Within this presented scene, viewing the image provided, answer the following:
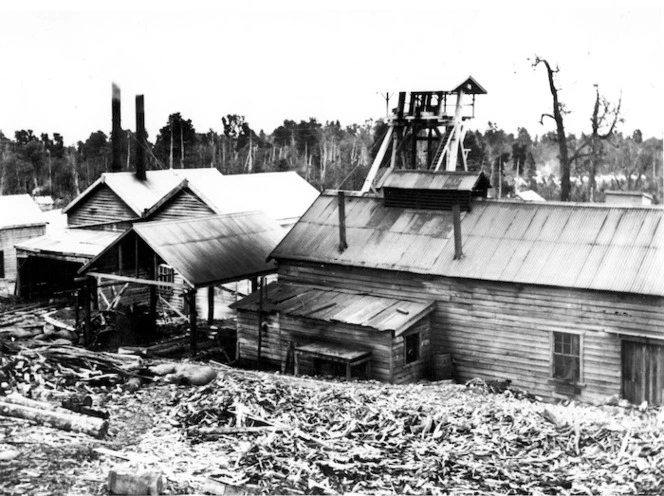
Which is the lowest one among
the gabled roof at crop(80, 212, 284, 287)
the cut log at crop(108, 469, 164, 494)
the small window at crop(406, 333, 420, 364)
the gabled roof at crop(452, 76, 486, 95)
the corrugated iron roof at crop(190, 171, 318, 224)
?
the small window at crop(406, 333, 420, 364)

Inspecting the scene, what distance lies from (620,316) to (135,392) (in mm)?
12769

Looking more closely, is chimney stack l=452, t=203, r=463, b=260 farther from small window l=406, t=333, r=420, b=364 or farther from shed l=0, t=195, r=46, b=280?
shed l=0, t=195, r=46, b=280

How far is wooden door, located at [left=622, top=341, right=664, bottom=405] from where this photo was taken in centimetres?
2247

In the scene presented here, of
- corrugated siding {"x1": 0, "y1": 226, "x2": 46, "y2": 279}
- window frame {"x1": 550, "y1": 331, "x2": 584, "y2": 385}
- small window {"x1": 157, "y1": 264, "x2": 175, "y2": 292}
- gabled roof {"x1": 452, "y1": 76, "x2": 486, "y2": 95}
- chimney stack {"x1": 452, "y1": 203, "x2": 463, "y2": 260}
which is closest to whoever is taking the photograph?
window frame {"x1": 550, "y1": 331, "x2": 584, "y2": 385}

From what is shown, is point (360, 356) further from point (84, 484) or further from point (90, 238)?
point (90, 238)

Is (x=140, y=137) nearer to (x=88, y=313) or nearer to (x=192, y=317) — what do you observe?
(x=88, y=313)

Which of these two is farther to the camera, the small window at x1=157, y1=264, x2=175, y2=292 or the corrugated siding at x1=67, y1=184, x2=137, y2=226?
the corrugated siding at x1=67, y1=184, x2=137, y2=226

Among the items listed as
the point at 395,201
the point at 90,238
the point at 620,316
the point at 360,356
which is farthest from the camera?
the point at 90,238

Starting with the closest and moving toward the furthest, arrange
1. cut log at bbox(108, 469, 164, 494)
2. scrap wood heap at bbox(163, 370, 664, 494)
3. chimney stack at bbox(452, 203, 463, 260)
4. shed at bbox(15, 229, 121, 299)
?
cut log at bbox(108, 469, 164, 494), scrap wood heap at bbox(163, 370, 664, 494), chimney stack at bbox(452, 203, 463, 260), shed at bbox(15, 229, 121, 299)

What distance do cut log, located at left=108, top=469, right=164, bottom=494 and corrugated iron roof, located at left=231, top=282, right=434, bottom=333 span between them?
41.2 ft

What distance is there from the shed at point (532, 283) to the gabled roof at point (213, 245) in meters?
2.60

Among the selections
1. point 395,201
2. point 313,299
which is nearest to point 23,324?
point 313,299

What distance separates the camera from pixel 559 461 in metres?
14.7

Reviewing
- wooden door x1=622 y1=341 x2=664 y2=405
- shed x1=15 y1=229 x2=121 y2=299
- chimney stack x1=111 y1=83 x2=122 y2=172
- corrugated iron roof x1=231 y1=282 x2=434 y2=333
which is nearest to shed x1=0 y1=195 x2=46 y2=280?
shed x1=15 y1=229 x2=121 y2=299
